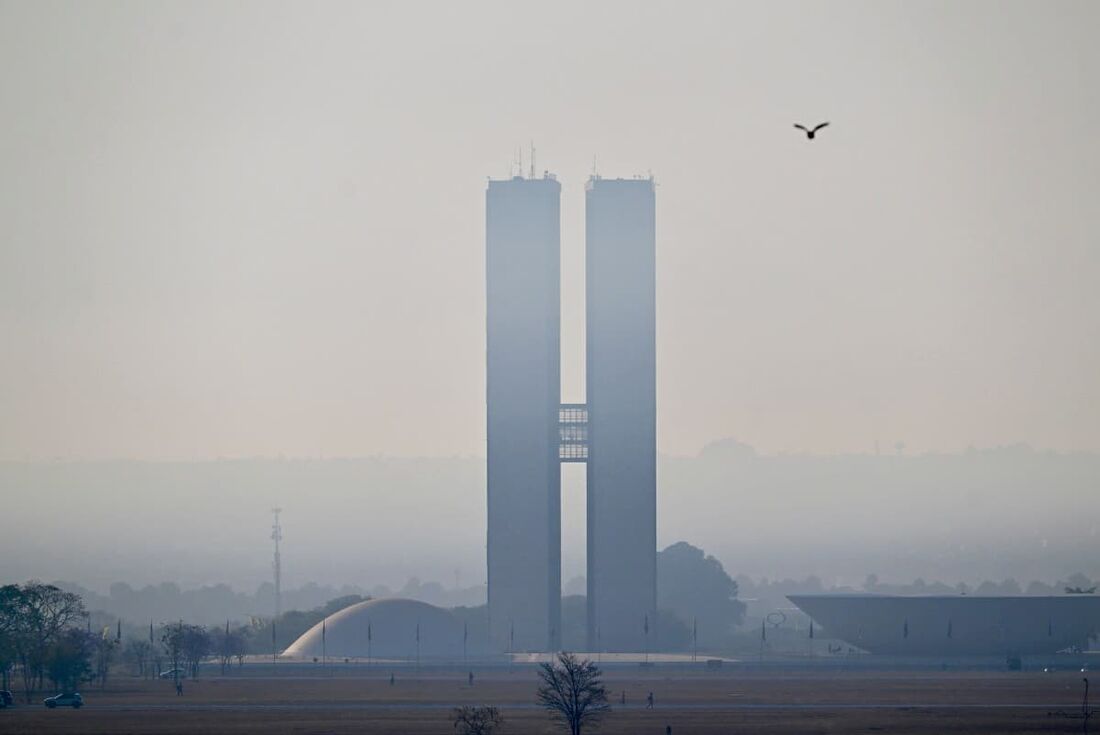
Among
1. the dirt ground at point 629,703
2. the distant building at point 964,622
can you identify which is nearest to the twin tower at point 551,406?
the distant building at point 964,622

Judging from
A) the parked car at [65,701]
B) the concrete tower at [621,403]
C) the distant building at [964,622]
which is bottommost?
the parked car at [65,701]

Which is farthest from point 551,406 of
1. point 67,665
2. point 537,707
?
point 537,707

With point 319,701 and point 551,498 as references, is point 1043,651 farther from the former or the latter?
point 319,701

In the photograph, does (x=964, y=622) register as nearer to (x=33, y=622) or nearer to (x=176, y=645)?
(x=176, y=645)

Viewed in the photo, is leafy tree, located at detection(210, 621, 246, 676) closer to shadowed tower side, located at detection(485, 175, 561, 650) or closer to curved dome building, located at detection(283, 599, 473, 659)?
curved dome building, located at detection(283, 599, 473, 659)

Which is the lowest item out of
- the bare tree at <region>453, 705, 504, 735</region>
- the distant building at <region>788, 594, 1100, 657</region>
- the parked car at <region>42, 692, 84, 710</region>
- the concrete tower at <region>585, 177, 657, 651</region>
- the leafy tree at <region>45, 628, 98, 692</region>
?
the bare tree at <region>453, 705, 504, 735</region>

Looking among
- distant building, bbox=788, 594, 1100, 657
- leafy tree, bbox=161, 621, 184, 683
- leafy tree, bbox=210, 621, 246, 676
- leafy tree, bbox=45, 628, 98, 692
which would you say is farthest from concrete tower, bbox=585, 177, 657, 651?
leafy tree, bbox=45, 628, 98, 692

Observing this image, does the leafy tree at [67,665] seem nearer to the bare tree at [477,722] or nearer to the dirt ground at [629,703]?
the dirt ground at [629,703]
